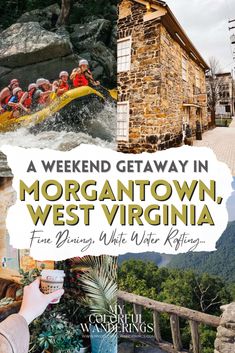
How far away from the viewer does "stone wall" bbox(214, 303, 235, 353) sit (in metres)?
3.04

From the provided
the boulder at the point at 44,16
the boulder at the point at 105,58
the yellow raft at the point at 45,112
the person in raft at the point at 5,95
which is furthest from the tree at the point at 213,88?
the person in raft at the point at 5,95

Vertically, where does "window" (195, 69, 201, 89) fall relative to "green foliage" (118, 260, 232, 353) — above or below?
above

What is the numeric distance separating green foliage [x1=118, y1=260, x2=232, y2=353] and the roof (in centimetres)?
164

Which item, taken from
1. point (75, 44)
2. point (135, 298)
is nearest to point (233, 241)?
point (135, 298)

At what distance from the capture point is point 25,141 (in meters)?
3.50

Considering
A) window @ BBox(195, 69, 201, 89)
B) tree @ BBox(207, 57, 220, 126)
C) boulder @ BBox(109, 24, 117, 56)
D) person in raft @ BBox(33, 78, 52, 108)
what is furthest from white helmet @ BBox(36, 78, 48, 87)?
tree @ BBox(207, 57, 220, 126)

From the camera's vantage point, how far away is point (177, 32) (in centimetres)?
336

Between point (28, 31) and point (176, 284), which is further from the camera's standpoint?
point (28, 31)

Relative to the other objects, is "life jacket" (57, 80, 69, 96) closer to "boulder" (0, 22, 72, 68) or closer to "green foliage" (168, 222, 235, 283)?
"boulder" (0, 22, 72, 68)

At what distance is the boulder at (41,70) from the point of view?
3.49 metres

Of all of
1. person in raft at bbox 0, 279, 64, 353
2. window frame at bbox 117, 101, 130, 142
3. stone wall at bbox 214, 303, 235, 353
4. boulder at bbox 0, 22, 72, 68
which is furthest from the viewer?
boulder at bbox 0, 22, 72, 68

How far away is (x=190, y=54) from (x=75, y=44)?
3.05 ft

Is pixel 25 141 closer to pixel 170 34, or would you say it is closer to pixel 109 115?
pixel 109 115

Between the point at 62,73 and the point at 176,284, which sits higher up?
the point at 62,73
